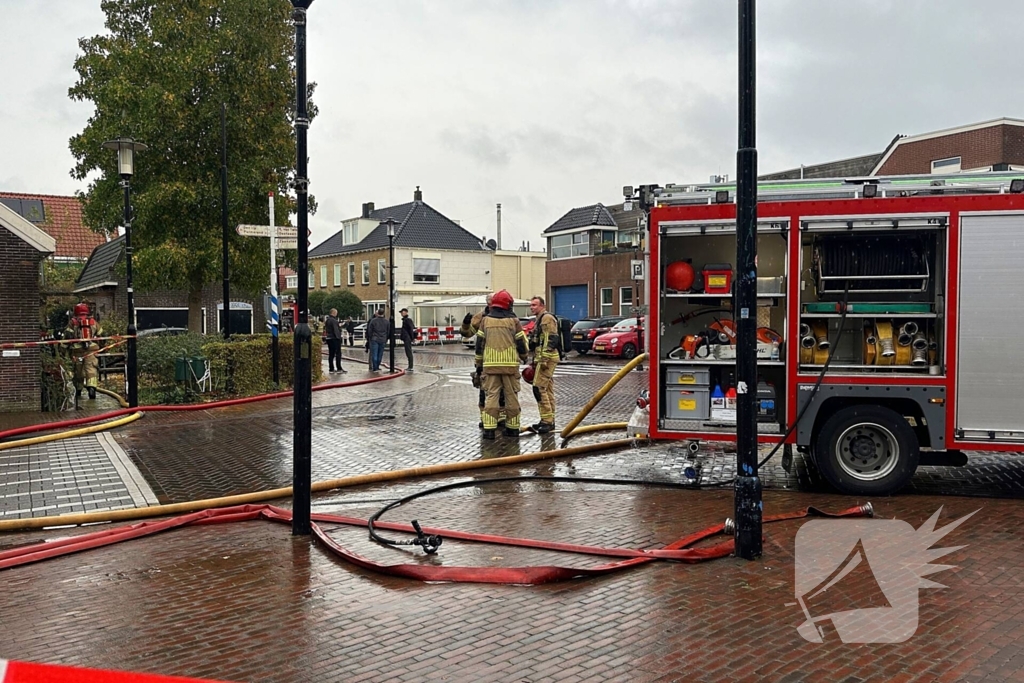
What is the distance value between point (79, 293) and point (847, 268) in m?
29.3

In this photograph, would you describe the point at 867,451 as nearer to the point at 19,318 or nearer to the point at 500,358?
the point at 500,358

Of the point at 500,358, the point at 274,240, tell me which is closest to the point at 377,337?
the point at 274,240

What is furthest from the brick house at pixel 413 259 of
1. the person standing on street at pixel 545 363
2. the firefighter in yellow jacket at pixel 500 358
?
the firefighter in yellow jacket at pixel 500 358

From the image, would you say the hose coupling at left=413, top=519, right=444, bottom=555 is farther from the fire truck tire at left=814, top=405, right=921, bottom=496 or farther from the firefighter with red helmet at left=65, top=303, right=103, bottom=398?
the firefighter with red helmet at left=65, top=303, right=103, bottom=398

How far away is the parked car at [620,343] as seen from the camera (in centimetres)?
2815

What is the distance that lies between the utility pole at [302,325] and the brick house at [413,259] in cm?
4389

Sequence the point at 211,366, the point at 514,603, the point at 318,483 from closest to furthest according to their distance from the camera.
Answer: the point at 514,603
the point at 318,483
the point at 211,366

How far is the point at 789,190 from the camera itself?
26.0 ft

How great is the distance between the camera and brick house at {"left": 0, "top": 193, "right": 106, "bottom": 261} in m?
38.3

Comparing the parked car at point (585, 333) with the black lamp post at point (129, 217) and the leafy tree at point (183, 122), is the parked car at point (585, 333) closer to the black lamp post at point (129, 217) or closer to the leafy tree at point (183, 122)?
the leafy tree at point (183, 122)

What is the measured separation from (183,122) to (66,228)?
76.0 feet

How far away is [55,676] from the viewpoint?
3.04m

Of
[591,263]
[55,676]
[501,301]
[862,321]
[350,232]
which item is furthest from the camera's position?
[350,232]

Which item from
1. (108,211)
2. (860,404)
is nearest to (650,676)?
(860,404)
